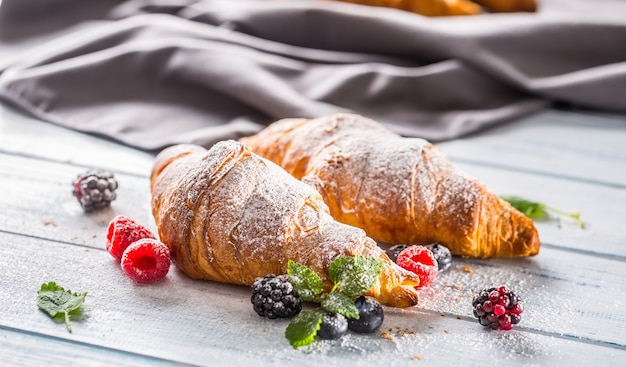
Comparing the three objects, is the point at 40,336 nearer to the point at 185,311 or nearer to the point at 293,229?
the point at 185,311

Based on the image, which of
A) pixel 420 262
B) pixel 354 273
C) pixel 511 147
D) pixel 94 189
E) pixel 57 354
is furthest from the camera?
pixel 511 147

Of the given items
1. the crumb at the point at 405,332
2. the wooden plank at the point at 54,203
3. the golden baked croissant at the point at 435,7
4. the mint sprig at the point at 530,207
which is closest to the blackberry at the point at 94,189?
the wooden plank at the point at 54,203

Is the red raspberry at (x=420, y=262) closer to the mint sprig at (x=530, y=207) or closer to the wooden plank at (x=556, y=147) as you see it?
the mint sprig at (x=530, y=207)

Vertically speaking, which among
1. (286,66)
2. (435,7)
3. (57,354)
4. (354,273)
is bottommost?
(57,354)

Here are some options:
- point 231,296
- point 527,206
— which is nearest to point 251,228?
point 231,296

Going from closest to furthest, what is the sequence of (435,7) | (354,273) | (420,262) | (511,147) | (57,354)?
(57,354) → (354,273) → (420,262) → (511,147) → (435,7)

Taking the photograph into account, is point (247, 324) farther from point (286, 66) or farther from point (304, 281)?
point (286, 66)

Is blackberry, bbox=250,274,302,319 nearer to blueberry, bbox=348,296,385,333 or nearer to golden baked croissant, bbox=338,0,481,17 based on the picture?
blueberry, bbox=348,296,385,333

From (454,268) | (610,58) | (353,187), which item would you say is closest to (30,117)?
(353,187)
